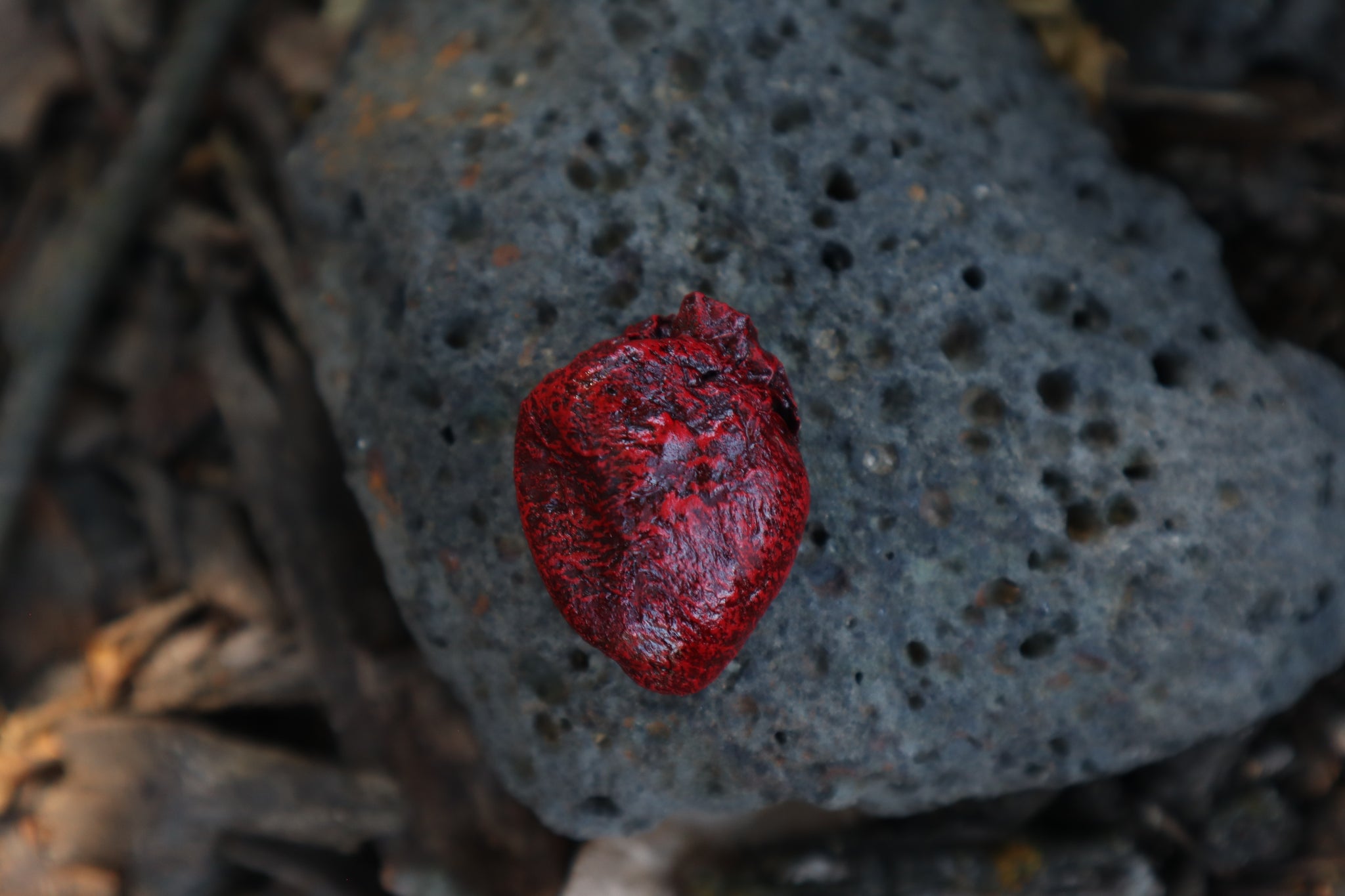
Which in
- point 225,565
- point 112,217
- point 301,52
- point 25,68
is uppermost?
point 25,68

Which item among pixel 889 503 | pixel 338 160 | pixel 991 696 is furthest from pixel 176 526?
pixel 991 696

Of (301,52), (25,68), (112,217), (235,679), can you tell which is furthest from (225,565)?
(25,68)

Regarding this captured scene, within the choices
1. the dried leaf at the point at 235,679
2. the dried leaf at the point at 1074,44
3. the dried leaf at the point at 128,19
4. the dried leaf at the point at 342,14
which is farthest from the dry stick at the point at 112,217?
the dried leaf at the point at 1074,44

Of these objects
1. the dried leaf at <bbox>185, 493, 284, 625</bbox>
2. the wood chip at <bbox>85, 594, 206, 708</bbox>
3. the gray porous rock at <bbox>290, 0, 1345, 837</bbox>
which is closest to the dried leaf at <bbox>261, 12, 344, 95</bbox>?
the gray porous rock at <bbox>290, 0, 1345, 837</bbox>

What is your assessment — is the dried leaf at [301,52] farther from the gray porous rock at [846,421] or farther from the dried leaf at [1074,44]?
the dried leaf at [1074,44]

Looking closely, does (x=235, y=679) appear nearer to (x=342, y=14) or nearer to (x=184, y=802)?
(x=184, y=802)

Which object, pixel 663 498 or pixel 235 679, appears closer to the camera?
pixel 663 498

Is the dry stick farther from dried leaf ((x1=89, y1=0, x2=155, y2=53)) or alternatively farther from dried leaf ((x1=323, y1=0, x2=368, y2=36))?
dried leaf ((x1=323, y1=0, x2=368, y2=36))
